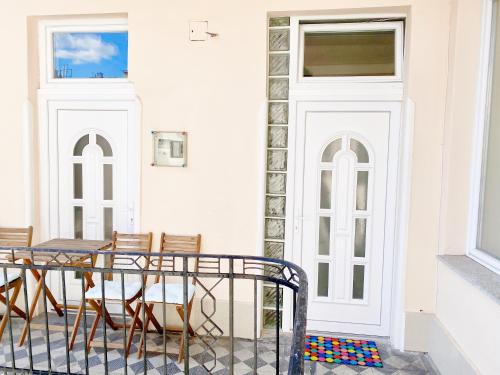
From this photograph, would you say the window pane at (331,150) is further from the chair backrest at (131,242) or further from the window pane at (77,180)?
the window pane at (77,180)

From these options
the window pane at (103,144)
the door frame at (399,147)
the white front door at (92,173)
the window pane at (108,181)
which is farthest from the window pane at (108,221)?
the door frame at (399,147)

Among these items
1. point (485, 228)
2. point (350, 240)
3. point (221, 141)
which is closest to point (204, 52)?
point (221, 141)

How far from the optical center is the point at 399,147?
3.12 meters

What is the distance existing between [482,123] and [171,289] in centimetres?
251

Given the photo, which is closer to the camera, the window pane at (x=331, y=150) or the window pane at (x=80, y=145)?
the window pane at (x=331, y=150)

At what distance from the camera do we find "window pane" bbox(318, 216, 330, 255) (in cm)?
328

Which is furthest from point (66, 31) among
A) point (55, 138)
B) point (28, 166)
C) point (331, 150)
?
point (331, 150)

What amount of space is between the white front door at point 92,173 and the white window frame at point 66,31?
0.85 feet

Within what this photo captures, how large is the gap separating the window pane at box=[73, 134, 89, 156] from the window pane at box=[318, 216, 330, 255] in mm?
2191

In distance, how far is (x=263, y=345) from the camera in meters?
3.14

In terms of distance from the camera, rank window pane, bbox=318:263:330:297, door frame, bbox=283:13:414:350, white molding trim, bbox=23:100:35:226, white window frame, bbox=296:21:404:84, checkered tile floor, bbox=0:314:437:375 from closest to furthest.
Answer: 1. checkered tile floor, bbox=0:314:437:375
2. door frame, bbox=283:13:414:350
3. white window frame, bbox=296:21:404:84
4. window pane, bbox=318:263:330:297
5. white molding trim, bbox=23:100:35:226


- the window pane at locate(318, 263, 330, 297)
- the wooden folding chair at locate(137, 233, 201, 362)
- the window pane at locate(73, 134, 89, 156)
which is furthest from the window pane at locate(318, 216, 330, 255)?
the window pane at locate(73, 134, 89, 156)

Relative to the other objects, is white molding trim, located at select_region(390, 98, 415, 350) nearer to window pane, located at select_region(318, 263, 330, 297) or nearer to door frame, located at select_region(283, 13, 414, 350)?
door frame, located at select_region(283, 13, 414, 350)

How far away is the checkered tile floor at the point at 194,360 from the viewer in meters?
2.77
